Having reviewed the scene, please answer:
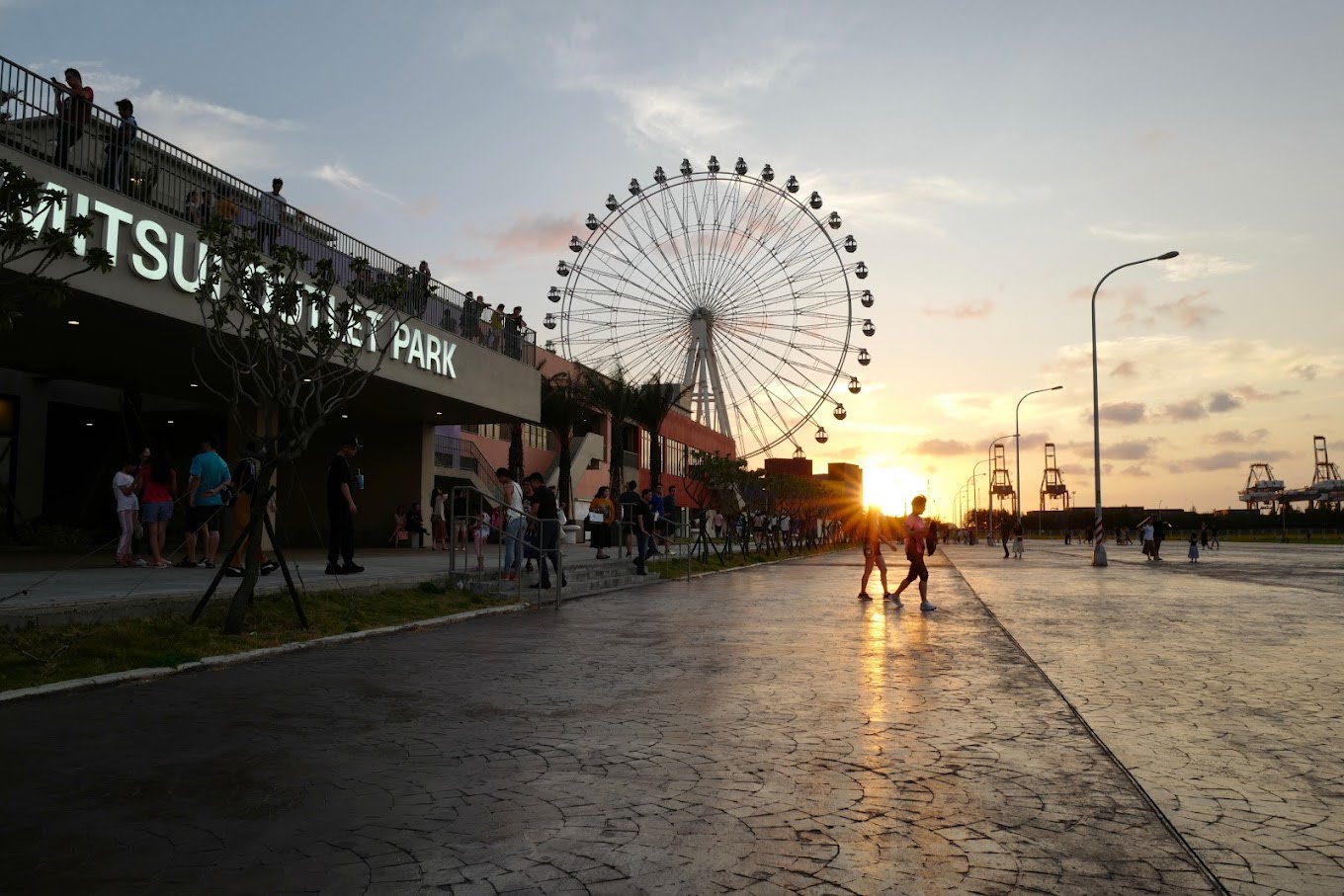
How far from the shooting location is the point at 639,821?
421 cm

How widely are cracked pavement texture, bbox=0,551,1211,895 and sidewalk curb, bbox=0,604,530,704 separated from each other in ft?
0.58

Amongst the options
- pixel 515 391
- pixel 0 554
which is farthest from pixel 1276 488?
pixel 0 554

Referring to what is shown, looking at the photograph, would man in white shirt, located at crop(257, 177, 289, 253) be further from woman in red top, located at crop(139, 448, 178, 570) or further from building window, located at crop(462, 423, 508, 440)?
building window, located at crop(462, 423, 508, 440)

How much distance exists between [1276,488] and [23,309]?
202694 mm

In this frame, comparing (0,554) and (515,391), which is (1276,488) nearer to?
(515,391)

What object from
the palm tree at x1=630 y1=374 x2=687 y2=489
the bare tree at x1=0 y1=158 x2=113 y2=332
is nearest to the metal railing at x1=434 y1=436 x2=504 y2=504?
the palm tree at x1=630 y1=374 x2=687 y2=489

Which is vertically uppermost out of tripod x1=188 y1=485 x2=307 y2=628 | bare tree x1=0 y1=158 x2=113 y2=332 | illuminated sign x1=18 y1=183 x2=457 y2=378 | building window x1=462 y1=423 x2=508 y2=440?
building window x1=462 y1=423 x2=508 y2=440

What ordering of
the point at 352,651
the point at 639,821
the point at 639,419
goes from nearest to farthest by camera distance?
the point at 639,821 < the point at 352,651 < the point at 639,419

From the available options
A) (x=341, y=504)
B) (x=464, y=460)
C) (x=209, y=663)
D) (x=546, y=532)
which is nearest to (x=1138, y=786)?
(x=209, y=663)

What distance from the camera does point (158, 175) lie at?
15.1m

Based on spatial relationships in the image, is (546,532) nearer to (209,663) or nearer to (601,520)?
(209,663)

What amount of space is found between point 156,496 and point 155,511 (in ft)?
0.67

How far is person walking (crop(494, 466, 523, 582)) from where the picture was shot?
53.5 ft

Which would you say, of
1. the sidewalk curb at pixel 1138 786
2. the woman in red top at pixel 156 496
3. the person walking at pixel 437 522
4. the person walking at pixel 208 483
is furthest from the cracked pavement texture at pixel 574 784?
the person walking at pixel 437 522
